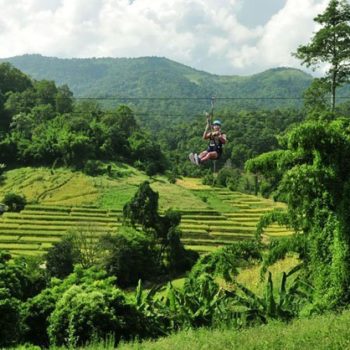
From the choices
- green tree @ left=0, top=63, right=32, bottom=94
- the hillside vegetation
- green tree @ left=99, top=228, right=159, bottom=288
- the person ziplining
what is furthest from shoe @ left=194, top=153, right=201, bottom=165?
green tree @ left=0, top=63, right=32, bottom=94

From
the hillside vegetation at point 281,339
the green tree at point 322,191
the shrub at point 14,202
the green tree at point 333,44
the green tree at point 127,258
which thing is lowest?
the green tree at point 127,258

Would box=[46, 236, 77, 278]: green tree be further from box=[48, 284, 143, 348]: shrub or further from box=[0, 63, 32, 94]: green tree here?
box=[0, 63, 32, 94]: green tree

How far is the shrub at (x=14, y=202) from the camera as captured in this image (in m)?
51.4

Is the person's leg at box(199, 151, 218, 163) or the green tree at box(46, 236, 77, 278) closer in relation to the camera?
the person's leg at box(199, 151, 218, 163)

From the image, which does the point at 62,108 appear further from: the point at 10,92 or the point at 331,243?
the point at 331,243

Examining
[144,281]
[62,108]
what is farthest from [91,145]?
[144,281]

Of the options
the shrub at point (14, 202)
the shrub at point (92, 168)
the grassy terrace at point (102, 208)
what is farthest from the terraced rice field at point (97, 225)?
the shrub at point (92, 168)

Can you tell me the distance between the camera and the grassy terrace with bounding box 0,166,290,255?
140ft

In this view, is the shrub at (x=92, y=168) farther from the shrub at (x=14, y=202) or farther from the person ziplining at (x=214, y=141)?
the person ziplining at (x=214, y=141)

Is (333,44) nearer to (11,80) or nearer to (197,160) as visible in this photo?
(197,160)

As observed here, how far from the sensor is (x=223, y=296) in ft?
40.6

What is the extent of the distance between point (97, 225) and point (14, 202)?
11.4m

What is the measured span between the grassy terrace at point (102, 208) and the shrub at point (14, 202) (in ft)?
2.91

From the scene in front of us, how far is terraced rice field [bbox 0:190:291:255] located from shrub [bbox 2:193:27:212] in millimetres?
792
